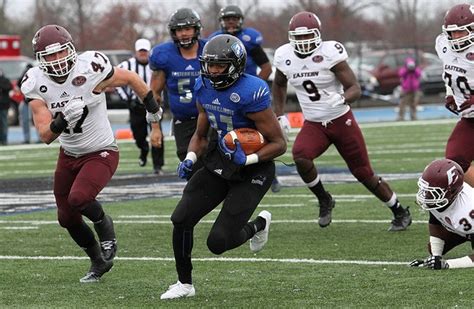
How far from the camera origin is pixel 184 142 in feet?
31.7

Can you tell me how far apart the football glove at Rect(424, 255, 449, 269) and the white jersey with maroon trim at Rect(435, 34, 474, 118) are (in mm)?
1467

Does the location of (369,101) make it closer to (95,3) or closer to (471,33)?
(95,3)

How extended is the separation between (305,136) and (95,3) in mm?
32256

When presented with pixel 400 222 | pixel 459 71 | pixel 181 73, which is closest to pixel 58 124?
pixel 181 73

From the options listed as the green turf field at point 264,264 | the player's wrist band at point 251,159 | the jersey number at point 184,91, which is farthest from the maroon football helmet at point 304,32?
the player's wrist band at point 251,159

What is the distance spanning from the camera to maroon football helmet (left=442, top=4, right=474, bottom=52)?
8094mm

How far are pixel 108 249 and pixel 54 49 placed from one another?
4.35 feet

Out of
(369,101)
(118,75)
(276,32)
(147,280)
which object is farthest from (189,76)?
(276,32)

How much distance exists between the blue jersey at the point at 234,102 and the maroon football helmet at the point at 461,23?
76.6 inches

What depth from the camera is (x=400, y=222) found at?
9.20 metres

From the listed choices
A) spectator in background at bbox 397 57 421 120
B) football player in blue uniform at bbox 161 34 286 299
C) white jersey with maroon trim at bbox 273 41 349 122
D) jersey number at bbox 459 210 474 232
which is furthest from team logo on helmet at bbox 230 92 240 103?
spectator in background at bbox 397 57 421 120

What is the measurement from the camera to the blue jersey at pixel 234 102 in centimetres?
672

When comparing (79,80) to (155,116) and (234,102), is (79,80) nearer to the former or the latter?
(155,116)

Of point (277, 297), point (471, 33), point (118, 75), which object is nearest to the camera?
point (277, 297)
